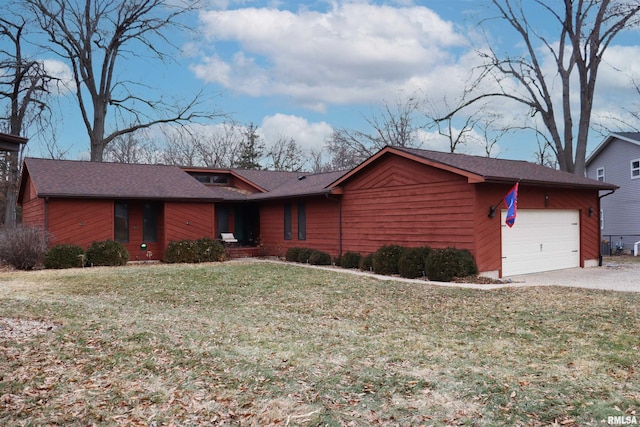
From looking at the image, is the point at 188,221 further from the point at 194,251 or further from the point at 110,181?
the point at 110,181

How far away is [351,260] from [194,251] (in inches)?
225

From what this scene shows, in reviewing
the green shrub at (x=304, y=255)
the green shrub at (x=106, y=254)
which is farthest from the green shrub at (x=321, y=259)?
the green shrub at (x=106, y=254)

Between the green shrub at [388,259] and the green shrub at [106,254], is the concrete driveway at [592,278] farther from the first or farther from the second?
the green shrub at [106,254]

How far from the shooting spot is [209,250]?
1747cm

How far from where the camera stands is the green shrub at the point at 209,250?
1736 cm

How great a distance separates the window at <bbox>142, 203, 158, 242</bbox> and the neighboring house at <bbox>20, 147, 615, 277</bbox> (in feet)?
0.63

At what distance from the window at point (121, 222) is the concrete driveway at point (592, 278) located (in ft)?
42.5

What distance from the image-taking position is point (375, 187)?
14875 millimetres

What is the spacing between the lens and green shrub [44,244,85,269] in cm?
1469

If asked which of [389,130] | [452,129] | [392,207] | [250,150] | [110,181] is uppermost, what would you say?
[389,130]

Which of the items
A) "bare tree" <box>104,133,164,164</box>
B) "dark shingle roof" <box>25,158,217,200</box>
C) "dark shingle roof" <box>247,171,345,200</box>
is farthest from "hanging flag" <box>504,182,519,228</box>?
"bare tree" <box>104,133,164,164</box>

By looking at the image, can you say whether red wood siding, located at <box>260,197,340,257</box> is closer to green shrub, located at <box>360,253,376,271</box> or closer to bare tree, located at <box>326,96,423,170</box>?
green shrub, located at <box>360,253,376,271</box>

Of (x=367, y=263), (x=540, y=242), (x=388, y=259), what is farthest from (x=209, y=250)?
(x=540, y=242)

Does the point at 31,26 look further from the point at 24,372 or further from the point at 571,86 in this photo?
the point at 571,86
